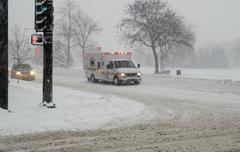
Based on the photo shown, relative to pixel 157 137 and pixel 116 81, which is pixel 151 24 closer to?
pixel 116 81

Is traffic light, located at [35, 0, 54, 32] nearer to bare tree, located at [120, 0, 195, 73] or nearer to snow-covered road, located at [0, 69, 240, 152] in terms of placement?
snow-covered road, located at [0, 69, 240, 152]

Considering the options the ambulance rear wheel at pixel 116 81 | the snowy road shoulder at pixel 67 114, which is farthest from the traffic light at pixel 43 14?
the ambulance rear wheel at pixel 116 81

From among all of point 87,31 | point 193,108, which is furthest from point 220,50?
point 193,108

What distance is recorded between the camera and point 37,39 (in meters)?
12.7

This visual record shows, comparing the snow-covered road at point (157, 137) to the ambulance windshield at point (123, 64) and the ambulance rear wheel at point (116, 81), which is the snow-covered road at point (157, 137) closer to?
the ambulance rear wheel at point (116, 81)

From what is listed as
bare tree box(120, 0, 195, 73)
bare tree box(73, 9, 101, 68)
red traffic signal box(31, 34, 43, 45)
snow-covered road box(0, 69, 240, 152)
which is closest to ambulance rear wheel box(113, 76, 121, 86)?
snow-covered road box(0, 69, 240, 152)

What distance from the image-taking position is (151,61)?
168875mm

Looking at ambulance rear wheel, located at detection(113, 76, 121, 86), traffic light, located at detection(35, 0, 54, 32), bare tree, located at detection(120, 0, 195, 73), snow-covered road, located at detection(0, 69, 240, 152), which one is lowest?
snow-covered road, located at detection(0, 69, 240, 152)

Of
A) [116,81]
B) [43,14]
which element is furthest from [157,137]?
[116,81]

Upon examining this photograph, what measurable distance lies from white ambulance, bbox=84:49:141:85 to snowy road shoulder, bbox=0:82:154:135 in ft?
41.1

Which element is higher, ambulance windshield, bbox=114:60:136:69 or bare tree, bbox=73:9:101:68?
bare tree, bbox=73:9:101:68

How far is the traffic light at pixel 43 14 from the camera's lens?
41.0 feet

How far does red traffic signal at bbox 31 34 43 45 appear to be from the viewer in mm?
12594

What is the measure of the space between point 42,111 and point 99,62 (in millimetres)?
17969
